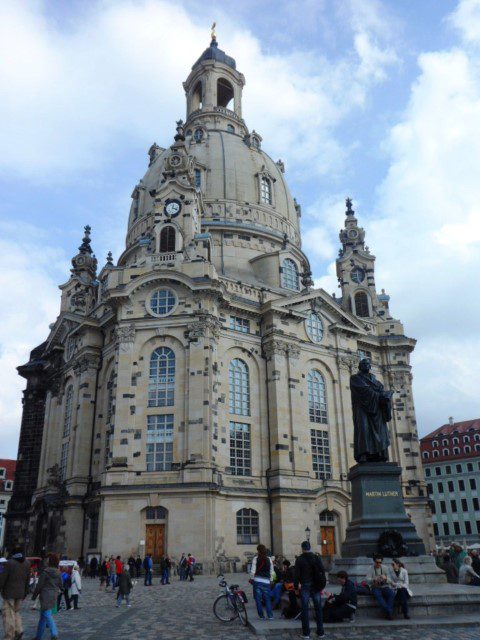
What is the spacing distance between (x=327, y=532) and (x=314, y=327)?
17.8 metres

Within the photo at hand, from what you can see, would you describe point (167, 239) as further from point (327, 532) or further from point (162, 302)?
point (327, 532)

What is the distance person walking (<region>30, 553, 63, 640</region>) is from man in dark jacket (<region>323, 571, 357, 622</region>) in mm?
6524

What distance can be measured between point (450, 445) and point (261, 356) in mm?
48684

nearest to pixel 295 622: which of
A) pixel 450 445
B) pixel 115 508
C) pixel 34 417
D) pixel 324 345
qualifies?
pixel 115 508

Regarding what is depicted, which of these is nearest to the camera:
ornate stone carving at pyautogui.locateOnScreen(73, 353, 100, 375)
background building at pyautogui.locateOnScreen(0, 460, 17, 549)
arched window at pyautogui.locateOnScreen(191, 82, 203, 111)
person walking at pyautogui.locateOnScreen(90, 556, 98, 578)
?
person walking at pyautogui.locateOnScreen(90, 556, 98, 578)

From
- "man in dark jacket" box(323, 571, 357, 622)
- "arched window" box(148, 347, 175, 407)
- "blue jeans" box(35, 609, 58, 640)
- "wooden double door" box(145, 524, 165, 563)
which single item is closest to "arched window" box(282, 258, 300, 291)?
"arched window" box(148, 347, 175, 407)

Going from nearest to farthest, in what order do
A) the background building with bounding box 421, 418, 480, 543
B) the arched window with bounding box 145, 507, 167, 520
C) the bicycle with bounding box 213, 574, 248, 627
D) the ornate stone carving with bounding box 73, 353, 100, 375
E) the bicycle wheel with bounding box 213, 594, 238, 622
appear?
the bicycle with bounding box 213, 574, 248, 627, the bicycle wheel with bounding box 213, 594, 238, 622, the arched window with bounding box 145, 507, 167, 520, the ornate stone carving with bounding box 73, 353, 100, 375, the background building with bounding box 421, 418, 480, 543

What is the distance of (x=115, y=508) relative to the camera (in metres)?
39.5

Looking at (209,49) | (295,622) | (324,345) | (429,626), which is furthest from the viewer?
(209,49)

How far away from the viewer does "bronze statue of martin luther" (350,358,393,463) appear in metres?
19.5

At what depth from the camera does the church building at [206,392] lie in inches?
1603

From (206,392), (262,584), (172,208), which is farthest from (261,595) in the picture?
(172,208)

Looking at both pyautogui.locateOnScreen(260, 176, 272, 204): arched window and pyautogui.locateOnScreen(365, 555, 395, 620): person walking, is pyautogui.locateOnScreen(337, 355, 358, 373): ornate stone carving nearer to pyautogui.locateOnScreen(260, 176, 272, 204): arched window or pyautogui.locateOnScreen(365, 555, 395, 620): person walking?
pyautogui.locateOnScreen(260, 176, 272, 204): arched window

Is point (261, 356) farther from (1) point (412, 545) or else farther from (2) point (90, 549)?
(1) point (412, 545)
